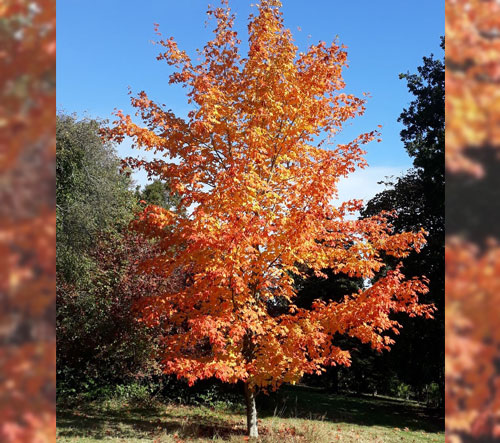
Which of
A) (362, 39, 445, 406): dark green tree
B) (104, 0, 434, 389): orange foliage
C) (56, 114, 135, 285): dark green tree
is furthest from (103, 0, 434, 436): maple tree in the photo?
(56, 114, 135, 285): dark green tree

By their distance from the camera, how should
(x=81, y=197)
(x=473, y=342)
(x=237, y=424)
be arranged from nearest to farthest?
(x=473, y=342), (x=237, y=424), (x=81, y=197)

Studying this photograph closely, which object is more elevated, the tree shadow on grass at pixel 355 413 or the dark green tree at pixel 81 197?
the dark green tree at pixel 81 197

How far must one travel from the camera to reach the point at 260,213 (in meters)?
8.93

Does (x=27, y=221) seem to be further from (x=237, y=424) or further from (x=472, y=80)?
(x=237, y=424)

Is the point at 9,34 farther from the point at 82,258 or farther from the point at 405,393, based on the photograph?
the point at 405,393

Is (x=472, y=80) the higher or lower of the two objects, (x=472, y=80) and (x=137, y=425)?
the higher

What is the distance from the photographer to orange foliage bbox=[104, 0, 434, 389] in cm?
833

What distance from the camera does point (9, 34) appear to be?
2002 millimetres

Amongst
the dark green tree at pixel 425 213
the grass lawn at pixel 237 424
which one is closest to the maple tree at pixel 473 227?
the grass lawn at pixel 237 424

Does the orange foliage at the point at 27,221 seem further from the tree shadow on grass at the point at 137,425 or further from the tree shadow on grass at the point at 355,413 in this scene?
the tree shadow on grass at the point at 355,413

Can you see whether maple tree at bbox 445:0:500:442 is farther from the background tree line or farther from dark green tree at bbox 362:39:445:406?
dark green tree at bbox 362:39:445:406

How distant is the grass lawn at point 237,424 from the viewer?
10.8 metres

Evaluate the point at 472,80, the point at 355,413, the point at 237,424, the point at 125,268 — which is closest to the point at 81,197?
the point at 125,268

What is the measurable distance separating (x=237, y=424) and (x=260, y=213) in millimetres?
6827
